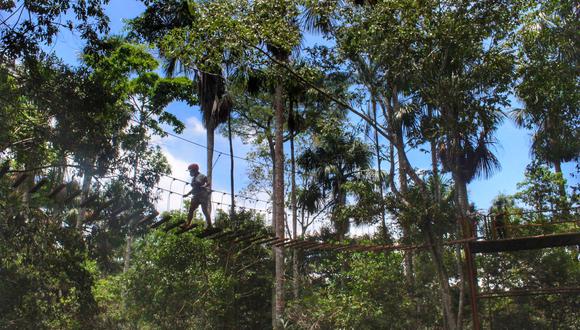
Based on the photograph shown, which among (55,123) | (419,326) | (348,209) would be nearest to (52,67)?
(55,123)

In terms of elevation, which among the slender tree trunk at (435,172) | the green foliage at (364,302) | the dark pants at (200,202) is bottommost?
the green foliage at (364,302)

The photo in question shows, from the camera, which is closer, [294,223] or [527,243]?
[527,243]

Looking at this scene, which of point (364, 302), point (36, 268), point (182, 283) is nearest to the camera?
point (36, 268)

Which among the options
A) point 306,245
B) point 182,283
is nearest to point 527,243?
point 306,245

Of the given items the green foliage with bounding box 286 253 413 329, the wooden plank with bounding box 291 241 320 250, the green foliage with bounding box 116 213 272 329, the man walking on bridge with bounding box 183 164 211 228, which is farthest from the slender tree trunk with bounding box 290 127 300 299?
the man walking on bridge with bounding box 183 164 211 228

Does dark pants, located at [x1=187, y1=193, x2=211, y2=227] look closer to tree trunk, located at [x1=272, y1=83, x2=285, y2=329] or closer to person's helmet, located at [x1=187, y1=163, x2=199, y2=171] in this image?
person's helmet, located at [x1=187, y1=163, x2=199, y2=171]

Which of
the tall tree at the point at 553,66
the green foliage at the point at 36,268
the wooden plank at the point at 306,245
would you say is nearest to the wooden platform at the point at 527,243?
the tall tree at the point at 553,66

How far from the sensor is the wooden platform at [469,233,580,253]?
1035 centimetres

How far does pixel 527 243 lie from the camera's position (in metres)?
10.6

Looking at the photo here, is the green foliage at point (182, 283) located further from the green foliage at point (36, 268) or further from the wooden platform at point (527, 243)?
the wooden platform at point (527, 243)

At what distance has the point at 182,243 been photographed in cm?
1549

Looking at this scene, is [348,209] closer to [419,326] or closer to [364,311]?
[364,311]

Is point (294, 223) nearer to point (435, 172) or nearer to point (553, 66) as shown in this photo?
A: point (435, 172)

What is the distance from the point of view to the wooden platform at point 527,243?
34.0ft
